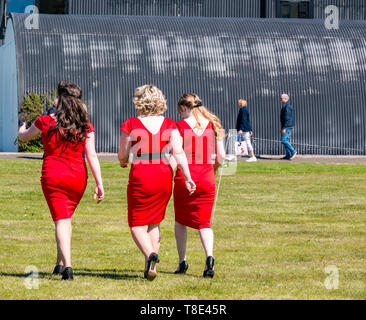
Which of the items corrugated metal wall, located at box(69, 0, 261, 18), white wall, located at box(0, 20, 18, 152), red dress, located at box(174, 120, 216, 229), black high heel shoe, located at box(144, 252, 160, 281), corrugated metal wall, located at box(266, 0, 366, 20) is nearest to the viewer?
black high heel shoe, located at box(144, 252, 160, 281)

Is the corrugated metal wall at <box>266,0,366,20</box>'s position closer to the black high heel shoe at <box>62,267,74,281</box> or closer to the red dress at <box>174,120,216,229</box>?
the red dress at <box>174,120,216,229</box>

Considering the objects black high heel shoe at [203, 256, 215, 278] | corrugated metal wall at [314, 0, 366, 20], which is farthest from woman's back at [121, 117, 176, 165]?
corrugated metal wall at [314, 0, 366, 20]

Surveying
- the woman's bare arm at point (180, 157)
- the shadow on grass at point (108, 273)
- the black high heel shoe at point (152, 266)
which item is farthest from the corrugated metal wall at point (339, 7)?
the black high heel shoe at point (152, 266)

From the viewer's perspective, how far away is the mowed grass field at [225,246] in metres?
7.96

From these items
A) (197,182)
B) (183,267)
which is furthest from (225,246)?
(197,182)

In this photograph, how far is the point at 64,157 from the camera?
8.34 m

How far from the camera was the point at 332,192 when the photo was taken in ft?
56.1

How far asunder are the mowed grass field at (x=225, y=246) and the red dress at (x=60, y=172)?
0.73 meters

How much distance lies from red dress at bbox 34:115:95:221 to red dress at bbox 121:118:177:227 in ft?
1.44

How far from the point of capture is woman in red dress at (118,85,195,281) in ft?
27.4

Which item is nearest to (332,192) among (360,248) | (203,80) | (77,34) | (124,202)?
(124,202)

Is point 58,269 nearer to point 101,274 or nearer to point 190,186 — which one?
point 101,274

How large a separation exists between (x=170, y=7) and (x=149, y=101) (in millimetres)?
28980
